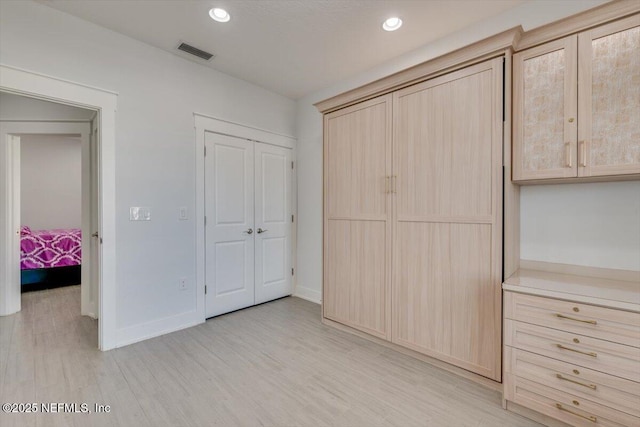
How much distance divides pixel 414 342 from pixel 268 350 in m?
1.26

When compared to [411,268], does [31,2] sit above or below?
above

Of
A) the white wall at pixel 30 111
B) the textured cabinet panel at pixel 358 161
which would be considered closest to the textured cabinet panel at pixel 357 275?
the textured cabinet panel at pixel 358 161

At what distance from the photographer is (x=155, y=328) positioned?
2.78 meters

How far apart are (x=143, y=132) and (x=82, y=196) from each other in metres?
1.44

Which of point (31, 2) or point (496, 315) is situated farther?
point (31, 2)

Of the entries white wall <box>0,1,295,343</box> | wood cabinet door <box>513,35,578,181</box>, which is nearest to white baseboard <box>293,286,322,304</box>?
white wall <box>0,1,295,343</box>

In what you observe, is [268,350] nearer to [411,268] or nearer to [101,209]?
[411,268]

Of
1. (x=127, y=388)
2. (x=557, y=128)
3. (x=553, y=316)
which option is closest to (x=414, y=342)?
(x=553, y=316)

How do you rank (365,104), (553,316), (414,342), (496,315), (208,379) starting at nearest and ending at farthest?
(553,316)
(496,315)
(208,379)
(414,342)
(365,104)

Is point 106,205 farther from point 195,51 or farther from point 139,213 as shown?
point 195,51

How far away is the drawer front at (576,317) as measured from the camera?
139 centimetres

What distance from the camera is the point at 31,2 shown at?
2.16 meters

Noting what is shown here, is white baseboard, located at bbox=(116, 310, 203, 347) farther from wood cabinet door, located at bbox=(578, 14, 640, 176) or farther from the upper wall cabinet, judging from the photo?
wood cabinet door, located at bbox=(578, 14, 640, 176)

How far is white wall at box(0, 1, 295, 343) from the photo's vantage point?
7.35 ft
